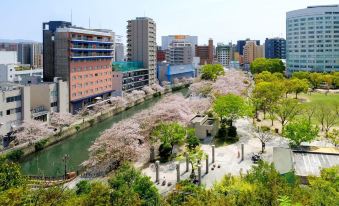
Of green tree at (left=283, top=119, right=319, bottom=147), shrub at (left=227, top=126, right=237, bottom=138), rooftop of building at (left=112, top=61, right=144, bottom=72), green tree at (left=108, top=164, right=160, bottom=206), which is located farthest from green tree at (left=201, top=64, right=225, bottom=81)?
green tree at (left=108, top=164, right=160, bottom=206)

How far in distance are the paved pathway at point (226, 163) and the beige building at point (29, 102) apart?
41.2 feet

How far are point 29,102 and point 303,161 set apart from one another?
20.9m

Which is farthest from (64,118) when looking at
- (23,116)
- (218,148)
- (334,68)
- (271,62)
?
(334,68)

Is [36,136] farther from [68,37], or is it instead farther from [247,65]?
[247,65]

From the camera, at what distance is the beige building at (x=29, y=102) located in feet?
87.1

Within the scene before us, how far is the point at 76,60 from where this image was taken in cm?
3850

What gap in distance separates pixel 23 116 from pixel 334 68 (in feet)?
214

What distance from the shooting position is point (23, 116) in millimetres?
28062

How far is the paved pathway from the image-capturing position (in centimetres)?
1850

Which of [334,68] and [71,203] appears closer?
[71,203]

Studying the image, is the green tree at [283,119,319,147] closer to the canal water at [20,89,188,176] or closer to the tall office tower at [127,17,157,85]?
the canal water at [20,89,188,176]

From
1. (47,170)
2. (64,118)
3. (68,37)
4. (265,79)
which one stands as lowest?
(47,170)

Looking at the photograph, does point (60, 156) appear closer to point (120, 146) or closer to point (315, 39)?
point (120, 146)

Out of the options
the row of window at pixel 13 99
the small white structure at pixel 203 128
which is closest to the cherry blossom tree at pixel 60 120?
the row of window at pixel 13 99
